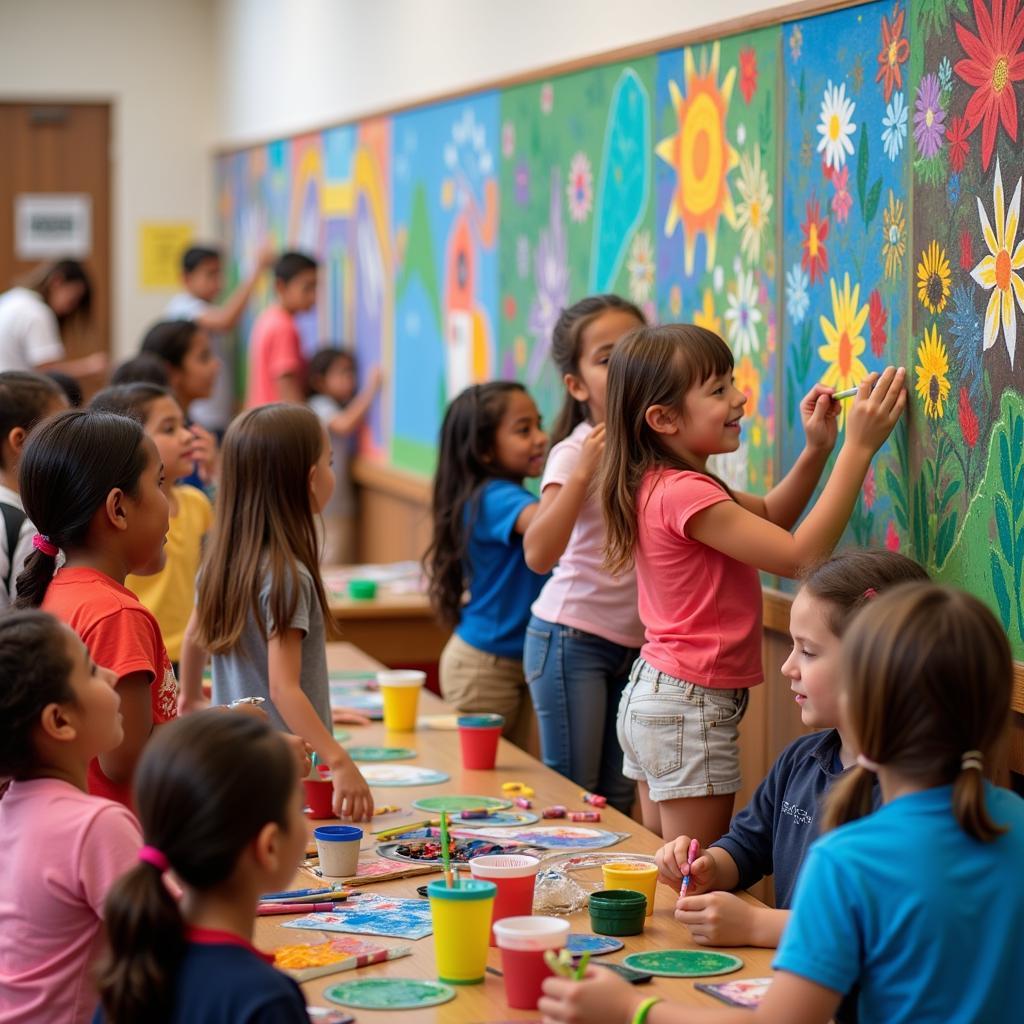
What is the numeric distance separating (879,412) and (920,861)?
129 cm

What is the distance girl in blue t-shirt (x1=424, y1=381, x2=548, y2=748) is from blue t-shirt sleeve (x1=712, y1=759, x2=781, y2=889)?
1.43 meters

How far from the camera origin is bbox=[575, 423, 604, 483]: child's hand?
3.01 m

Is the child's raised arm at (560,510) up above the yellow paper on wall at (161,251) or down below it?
below

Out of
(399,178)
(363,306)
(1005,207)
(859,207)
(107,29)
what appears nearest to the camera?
(1005,207)

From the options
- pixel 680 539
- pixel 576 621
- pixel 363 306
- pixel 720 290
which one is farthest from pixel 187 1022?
pixel 363 306

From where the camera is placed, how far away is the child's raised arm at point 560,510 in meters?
3.02

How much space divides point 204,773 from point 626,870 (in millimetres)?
789

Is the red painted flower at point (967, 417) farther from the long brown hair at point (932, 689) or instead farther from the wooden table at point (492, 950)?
the long brown hair at point (932, 689)

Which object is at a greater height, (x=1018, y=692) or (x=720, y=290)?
(x=720, y=290)

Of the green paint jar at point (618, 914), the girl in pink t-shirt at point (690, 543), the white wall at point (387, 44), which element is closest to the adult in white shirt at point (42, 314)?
the white wall at point (387, 44)

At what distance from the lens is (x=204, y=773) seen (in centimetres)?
160

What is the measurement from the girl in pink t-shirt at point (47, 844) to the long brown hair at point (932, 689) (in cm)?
87

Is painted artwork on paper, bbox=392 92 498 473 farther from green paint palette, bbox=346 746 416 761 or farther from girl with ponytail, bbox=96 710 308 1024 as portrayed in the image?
girl with ponytail, bbox=96 710 308 1024

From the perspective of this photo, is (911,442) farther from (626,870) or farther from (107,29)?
(107,29)
